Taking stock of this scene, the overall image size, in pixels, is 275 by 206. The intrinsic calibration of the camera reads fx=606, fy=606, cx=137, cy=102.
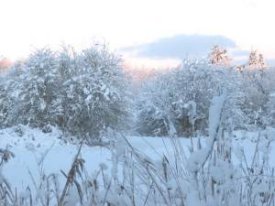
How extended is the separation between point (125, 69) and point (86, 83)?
2685mm

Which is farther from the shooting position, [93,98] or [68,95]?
[93,98]

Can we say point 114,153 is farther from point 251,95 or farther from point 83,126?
point 251,95

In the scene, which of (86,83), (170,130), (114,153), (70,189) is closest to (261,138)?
(170,130)

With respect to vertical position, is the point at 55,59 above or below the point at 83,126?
above

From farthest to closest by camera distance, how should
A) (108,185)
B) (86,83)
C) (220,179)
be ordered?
(86,83) < (108,185) < (220,179)

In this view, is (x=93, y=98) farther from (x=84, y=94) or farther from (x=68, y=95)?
(x=68, y=95)

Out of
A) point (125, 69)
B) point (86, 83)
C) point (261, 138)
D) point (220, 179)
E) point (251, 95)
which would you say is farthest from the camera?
point (251, 95)

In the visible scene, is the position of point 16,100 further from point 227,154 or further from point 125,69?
point 227,154

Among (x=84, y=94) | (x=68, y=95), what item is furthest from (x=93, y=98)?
(x=68, y=95)

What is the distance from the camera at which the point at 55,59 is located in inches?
894

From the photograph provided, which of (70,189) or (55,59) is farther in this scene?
(55,59)

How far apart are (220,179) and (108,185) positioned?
0.40m

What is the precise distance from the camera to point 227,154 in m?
2.38

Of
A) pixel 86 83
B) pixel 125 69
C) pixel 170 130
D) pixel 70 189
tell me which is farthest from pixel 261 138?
pixel 125 69
